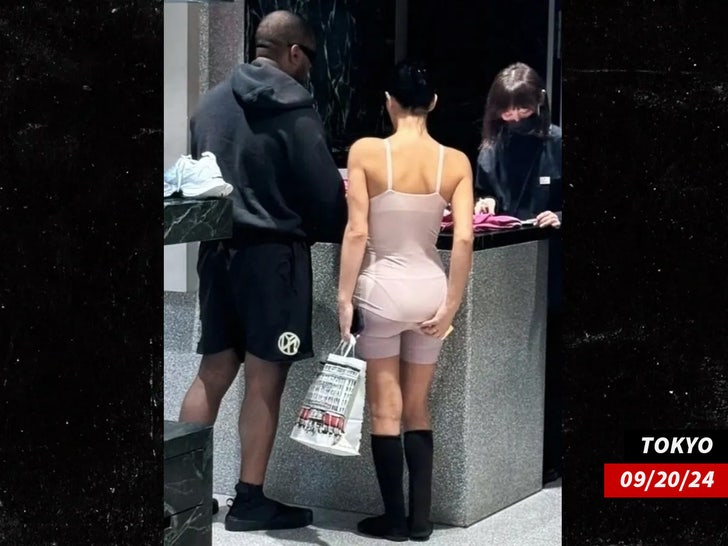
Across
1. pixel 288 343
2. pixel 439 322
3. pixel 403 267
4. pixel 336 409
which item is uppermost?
pixel 403 267

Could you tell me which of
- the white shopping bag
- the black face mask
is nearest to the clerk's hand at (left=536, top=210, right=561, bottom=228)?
the black face mask

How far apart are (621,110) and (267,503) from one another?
207cm

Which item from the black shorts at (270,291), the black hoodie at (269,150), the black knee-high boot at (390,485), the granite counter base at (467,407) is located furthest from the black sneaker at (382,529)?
the black hoodie at (269,150)

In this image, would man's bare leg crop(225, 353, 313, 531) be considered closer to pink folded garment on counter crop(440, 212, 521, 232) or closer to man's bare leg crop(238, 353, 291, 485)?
man's bare leg crop(238, 353, 291, 485)

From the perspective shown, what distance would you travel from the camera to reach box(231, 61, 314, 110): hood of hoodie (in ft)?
17.8

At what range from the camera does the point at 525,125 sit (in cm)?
610

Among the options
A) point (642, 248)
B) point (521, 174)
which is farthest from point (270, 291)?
point (642, 248)

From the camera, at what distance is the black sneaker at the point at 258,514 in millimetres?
5652

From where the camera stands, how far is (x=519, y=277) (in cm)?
591

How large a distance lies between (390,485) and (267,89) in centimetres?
135

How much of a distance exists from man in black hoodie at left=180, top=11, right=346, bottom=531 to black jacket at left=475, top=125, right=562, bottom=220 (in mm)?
781

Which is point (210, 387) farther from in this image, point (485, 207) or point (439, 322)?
point (485, 207)

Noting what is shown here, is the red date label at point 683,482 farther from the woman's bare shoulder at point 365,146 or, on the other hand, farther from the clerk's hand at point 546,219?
the clerk's hand at point 546,219
